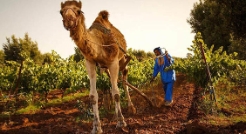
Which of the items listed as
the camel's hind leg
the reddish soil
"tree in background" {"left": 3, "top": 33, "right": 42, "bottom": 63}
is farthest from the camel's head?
"tree in background" {"left": 3, "top": 33, "right": 42, "bottom": 63}

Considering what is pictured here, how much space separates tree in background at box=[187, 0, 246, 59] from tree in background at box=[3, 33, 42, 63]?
2303cm

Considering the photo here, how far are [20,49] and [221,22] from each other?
92.8ft

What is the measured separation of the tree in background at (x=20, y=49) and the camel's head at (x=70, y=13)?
33.6 metres

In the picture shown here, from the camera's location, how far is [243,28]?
731 centimetres

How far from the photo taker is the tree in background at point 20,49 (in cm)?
3716

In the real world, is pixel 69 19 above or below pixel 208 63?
above

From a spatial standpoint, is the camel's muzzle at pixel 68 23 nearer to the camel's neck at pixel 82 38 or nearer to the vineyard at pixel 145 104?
the camel's neck at pixel 82 38

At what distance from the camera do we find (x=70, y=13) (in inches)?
175

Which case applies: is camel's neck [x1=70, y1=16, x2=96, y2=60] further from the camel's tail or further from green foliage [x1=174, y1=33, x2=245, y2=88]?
green foliage [x1=174, y1=33, x2=245, y2=88]

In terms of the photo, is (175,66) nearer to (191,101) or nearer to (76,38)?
(191,101)

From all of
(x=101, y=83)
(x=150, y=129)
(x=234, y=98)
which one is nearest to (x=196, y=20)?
(x=234, y=98)

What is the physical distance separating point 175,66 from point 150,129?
3.88m

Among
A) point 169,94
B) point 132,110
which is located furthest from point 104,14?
point 169,94

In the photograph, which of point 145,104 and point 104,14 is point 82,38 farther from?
point 145,104
